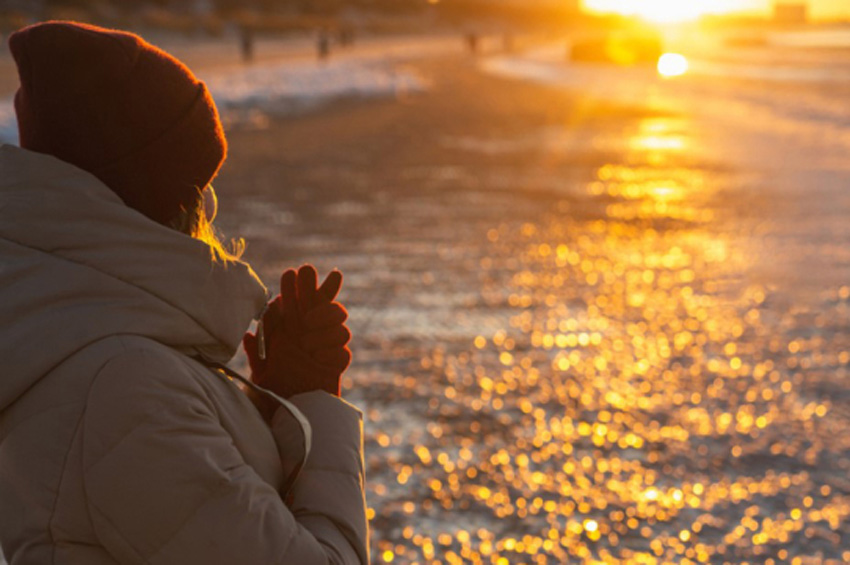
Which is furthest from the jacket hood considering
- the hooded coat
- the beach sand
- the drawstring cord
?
the beach sand

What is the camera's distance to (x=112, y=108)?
1.42 metres

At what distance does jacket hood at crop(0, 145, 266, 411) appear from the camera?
1376 millimetres

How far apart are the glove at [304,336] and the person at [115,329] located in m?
0.21

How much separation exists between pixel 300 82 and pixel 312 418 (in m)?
27.7

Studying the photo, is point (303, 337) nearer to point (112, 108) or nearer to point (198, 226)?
point (198, 226)

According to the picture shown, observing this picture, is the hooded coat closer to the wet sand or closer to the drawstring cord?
the drawstring cord

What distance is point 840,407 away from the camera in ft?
16.6

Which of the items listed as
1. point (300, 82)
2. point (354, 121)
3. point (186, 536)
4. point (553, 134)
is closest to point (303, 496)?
point (186, 536)

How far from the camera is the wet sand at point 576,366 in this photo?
3889 mm

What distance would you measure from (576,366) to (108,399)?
454cm

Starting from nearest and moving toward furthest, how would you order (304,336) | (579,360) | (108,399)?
1. (108,399)
2. (304,336)
3. (579,360)

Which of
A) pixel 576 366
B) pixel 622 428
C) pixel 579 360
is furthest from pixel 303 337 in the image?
pixel 579 360

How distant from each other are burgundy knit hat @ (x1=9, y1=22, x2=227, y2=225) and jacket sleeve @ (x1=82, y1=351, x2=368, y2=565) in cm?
28

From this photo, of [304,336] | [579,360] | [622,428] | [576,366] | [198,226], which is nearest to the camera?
[198,226]
